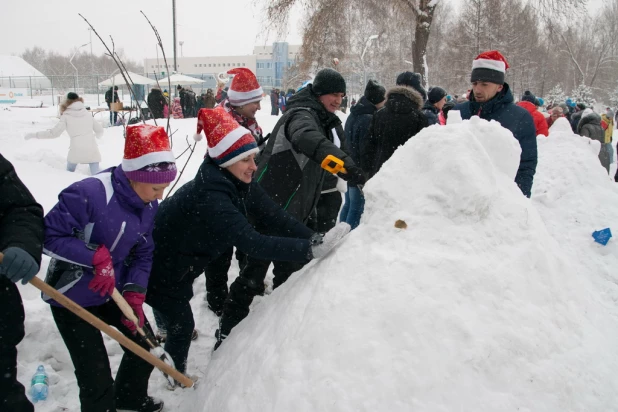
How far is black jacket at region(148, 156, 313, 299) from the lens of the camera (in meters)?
2.48

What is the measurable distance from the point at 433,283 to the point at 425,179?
633mm

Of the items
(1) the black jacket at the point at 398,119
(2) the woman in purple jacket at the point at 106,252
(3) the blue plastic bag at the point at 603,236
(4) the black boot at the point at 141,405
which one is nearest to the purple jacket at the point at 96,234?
(2) the woman in purple jacket at the point at 106,252

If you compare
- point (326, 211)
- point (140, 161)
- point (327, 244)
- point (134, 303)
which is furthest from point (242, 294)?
point (326, 211)

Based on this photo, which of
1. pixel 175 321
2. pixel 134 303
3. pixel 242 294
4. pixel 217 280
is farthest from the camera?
pixel 217 280

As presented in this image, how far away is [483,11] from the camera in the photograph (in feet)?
78.7

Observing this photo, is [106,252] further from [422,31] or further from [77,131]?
[422,31]

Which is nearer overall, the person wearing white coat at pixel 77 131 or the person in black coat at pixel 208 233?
the person in black coat at pixel 208 233

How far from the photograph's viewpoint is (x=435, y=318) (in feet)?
6.12

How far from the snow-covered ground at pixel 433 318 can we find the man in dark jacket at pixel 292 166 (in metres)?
0.43

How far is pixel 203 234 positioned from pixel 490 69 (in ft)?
8.51

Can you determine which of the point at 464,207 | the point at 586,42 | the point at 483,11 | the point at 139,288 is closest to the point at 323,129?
the point at 464,207

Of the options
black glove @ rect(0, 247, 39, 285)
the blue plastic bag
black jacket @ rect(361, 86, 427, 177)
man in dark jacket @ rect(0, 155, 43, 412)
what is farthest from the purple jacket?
the blue plastic bag

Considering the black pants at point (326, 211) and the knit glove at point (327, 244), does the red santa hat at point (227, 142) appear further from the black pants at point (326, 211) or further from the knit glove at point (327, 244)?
the black pants at point (326, 211)

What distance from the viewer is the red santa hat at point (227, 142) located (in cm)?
260
